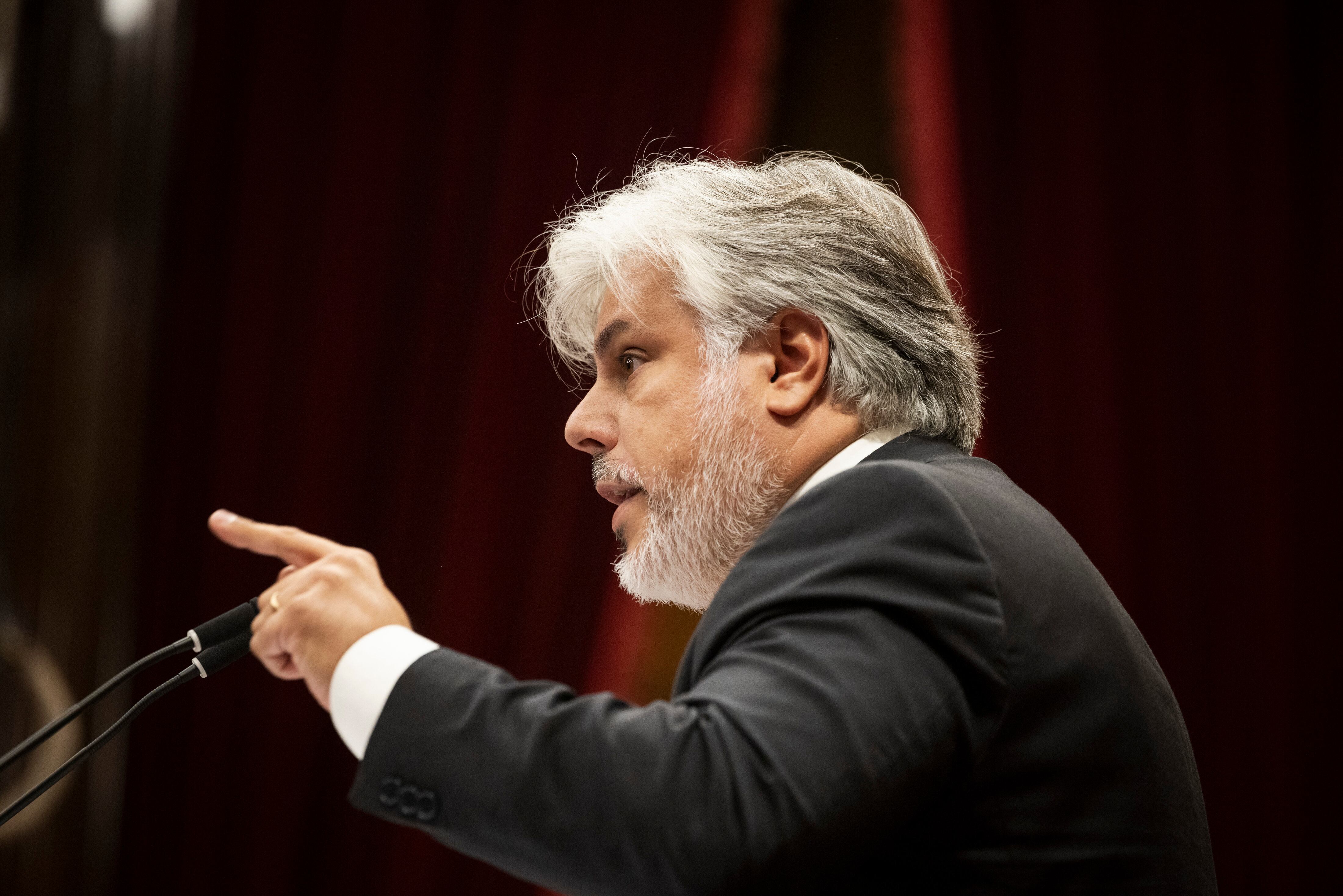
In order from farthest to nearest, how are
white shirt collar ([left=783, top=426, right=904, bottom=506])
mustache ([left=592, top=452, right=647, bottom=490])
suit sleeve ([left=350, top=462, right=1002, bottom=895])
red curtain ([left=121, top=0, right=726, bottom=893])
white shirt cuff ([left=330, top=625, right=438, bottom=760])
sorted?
red curtain ([left=121, top=0, right=726, bottom=893])
mustache ([left=592, top=452, right=647, bottom=490])
white shirt collar ([left=783, top=426, right=904, bottom=506])
white shirt cuff ([left=330, top=625, right=438, bottom=760])
suit sleeve ([left=350, top=462, right=1002, bottom=895])

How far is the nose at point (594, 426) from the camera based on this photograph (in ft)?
4.44

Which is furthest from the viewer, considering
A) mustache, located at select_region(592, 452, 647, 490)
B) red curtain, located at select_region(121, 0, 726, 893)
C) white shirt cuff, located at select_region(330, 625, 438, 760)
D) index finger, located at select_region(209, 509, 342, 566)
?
red curtain, located at select_region(121, 0, 726, 893)

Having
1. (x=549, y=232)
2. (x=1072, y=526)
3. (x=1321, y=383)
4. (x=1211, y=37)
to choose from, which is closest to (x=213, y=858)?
(x=549, y=232)

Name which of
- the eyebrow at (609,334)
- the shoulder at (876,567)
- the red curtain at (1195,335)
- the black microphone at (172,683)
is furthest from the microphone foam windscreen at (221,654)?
the red curtain at (1195,335)

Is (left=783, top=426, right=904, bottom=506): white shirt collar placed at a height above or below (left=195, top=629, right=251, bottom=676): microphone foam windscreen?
above

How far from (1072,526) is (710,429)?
44.5 inches

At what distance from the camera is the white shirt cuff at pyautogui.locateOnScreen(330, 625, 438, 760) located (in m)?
0.89

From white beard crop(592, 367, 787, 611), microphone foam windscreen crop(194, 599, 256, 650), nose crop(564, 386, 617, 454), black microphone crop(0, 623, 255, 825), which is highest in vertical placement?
nose crop(564, 386, 617, 454)

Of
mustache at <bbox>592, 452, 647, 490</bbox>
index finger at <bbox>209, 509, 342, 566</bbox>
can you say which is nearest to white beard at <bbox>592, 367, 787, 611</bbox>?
mustache at <bbox>592, 452, 647, 490</bbox>

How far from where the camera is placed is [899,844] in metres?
0.90

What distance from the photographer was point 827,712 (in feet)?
2.58

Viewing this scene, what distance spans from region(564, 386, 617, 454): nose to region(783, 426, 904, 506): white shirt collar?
236mm

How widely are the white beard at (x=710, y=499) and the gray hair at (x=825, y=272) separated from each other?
87 millimetres

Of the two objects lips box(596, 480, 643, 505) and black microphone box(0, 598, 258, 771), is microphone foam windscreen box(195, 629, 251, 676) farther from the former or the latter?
lips box(596, 480, 643, 505)
